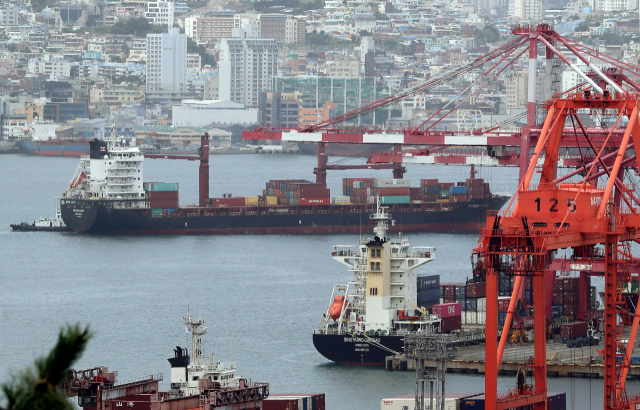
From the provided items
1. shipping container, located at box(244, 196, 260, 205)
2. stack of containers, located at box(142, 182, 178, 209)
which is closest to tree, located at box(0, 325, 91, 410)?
stack of containers, located at box(142, 182, 178, 209)

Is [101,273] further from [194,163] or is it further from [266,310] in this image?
[194,163]

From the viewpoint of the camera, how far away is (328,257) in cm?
5378

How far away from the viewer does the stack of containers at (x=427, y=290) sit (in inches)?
1267

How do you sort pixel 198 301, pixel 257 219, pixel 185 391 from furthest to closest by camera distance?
pixel 257 219
pixel 198 301
pixel 185 391

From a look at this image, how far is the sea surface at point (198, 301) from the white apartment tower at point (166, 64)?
9763 centimetres

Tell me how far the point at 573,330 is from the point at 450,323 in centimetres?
282

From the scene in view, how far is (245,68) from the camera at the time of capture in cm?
16700

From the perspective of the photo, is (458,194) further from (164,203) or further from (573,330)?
(573,330)

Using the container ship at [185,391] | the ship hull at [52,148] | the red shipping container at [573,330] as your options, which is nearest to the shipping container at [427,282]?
the red shipping container at [573,330]

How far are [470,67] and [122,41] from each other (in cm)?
15610

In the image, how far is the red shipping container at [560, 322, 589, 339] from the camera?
3256cm

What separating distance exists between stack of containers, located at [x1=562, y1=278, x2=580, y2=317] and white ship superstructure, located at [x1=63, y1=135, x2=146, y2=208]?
3183cm

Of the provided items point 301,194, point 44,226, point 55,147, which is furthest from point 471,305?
point 55,147

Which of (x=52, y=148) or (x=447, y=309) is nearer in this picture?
(x=447, y=309)
